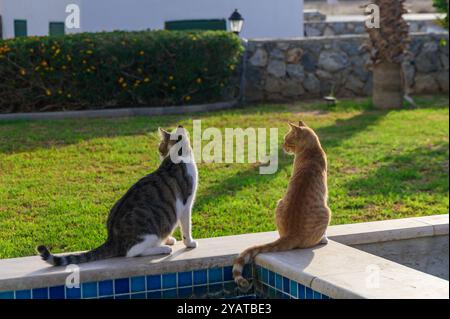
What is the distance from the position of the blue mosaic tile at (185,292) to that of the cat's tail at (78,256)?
49cm

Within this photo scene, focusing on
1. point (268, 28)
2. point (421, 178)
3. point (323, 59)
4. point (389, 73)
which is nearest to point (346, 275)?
point (421, 178)

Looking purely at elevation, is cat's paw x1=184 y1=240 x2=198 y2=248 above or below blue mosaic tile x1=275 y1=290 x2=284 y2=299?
above

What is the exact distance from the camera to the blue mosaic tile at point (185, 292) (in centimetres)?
505

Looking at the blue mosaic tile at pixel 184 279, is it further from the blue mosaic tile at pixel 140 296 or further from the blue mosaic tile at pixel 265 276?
the blue mosaic tile at pixel 265 276

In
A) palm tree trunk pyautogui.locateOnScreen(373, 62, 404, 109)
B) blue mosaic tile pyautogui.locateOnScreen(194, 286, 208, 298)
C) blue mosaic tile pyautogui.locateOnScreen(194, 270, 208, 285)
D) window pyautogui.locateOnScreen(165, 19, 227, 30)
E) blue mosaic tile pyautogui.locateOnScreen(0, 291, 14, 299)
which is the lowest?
blue mosaic tile pyautogui.locateOnScreen(194, 286, 208, 298)

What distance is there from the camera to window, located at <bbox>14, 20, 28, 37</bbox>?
48.7 feet

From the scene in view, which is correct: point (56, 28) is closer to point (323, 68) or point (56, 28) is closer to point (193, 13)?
point (193, 13)

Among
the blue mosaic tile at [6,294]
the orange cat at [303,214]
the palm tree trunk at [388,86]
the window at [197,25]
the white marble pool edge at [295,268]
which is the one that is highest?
the window at [197,25]

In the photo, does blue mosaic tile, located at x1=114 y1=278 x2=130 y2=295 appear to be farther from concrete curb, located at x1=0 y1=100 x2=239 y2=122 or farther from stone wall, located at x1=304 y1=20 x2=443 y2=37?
stone wall, located at x1=304 y1=20 x2=443 y2=37

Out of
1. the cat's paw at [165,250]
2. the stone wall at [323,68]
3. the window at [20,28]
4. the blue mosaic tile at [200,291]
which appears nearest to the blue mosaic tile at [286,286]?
the blue mosaic tile at [200,291]

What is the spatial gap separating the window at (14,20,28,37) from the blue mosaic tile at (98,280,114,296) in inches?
429

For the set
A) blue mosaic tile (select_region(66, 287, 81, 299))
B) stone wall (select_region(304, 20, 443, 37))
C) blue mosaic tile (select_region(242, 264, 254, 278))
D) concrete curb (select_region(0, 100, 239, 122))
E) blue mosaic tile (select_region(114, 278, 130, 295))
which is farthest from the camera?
stone wall (select_region(304, 20, 443, 37))

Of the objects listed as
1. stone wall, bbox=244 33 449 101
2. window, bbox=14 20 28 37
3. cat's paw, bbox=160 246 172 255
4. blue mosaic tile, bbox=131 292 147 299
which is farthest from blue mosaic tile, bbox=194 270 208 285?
window, bbox=14 20 28 37

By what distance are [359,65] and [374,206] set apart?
811 centimetres
